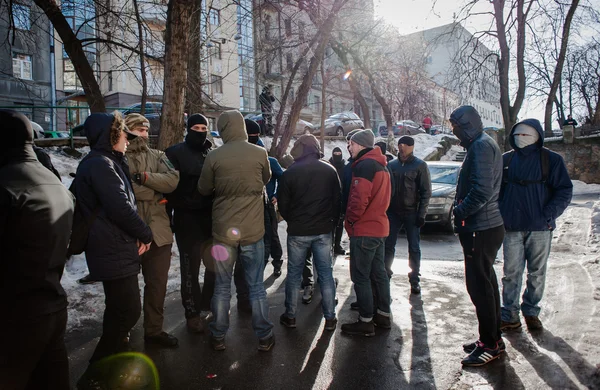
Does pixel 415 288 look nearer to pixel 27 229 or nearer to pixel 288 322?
pixel 288 322

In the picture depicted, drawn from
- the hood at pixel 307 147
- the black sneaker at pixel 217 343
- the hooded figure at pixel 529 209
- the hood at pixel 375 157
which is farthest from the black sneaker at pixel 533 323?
the black sneaker at pixel 217 343

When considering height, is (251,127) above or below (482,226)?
above

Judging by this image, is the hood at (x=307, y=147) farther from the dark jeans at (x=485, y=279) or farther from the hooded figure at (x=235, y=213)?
the dark jeans at (x=485, y=279)

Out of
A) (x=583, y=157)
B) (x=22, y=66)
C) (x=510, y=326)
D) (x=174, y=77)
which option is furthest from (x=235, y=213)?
(x=22, y=66)

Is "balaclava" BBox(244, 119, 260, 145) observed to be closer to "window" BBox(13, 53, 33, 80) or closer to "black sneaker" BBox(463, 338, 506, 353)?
"black sneaker" BBox(463, 338, 506, 353)

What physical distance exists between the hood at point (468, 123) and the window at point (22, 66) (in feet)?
100

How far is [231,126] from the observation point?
397 cm

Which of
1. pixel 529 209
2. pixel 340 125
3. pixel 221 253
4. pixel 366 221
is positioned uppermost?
pixel 340 125

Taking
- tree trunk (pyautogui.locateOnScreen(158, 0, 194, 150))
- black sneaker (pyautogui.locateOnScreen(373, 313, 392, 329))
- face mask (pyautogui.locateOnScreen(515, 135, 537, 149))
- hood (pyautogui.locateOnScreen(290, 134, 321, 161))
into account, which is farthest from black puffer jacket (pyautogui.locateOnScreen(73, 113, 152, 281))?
tree trunk (pyautogui.locateOnScreen(158, 0, 194, 150))

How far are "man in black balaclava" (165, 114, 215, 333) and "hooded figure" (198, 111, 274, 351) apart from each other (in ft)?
1.12

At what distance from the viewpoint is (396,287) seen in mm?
6008

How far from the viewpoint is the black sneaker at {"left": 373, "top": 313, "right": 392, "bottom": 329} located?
4.51 m

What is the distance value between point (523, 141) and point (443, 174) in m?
7.29

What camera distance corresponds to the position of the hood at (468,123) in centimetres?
369
